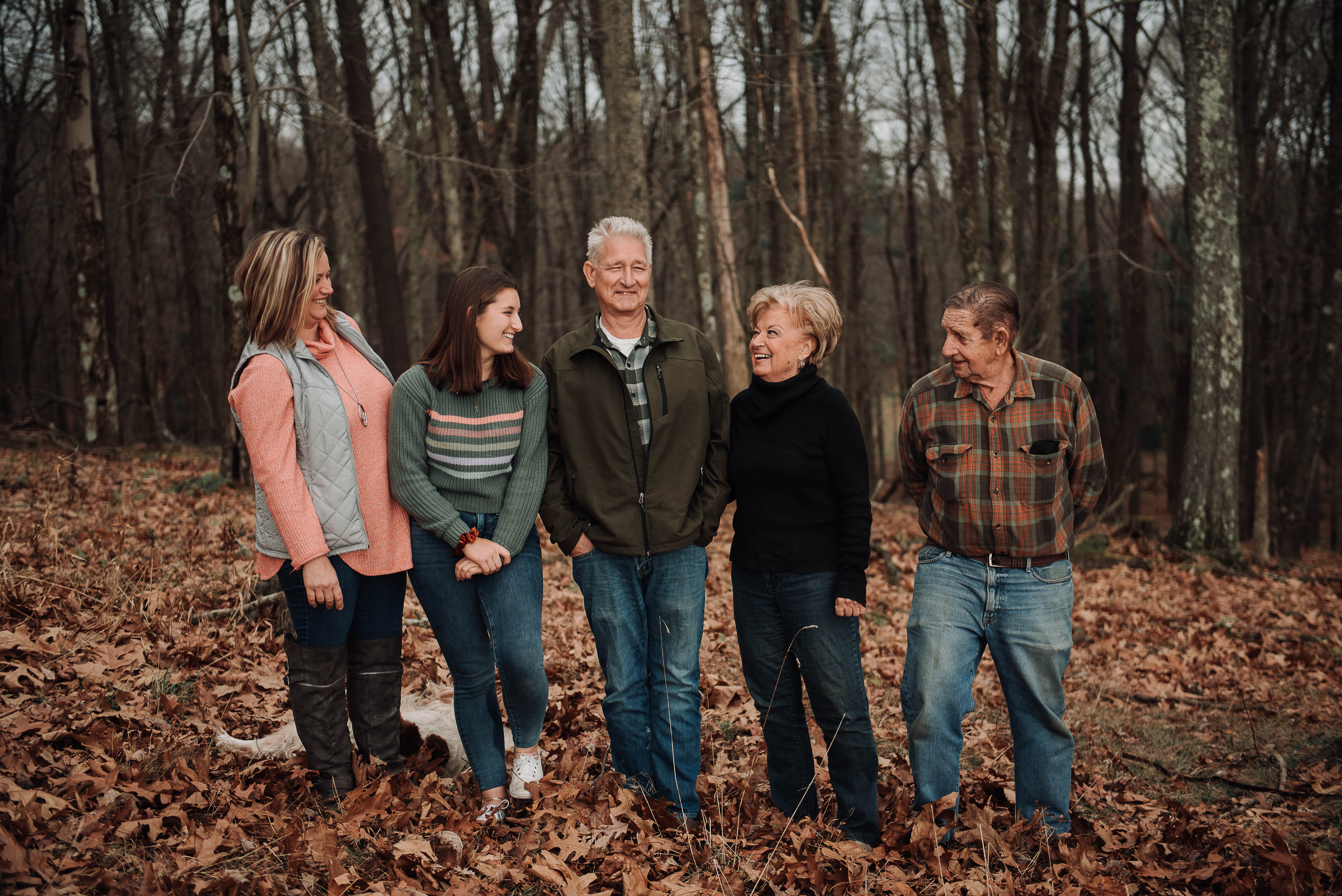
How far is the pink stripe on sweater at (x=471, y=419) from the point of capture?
3.31 meters

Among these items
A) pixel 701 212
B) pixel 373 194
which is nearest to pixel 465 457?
pixel 701 212

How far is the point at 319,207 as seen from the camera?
22922 millimetres

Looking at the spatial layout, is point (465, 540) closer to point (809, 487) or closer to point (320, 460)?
point (320, 460)

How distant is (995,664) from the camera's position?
3.28 metres

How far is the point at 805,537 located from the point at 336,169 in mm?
15713

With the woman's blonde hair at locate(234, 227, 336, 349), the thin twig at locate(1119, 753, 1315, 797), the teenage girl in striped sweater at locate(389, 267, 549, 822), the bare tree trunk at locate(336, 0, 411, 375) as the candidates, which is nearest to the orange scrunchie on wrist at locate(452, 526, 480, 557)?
the teenage girl in striped sweater at locate(389, 267, 549, 822)

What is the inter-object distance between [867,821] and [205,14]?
18203mm

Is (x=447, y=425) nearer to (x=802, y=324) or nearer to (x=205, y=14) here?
(x=802, y=324)

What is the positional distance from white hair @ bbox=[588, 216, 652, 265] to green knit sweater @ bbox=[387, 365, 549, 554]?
61 cm

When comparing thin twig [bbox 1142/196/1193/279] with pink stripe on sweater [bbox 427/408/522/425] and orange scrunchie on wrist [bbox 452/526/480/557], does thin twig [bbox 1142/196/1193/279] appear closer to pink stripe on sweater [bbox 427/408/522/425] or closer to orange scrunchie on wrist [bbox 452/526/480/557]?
pink stripe on sweater [bbox 427/408/522/425]

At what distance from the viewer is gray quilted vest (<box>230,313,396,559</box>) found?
3139 mm

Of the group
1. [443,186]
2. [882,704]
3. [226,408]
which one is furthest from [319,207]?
[882,704]

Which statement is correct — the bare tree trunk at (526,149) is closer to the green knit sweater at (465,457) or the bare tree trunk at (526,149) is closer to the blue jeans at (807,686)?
the green knit sweater at (465,457)

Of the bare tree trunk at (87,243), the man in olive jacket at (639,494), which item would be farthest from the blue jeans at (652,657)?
the bare tree trunk at (87,243)
